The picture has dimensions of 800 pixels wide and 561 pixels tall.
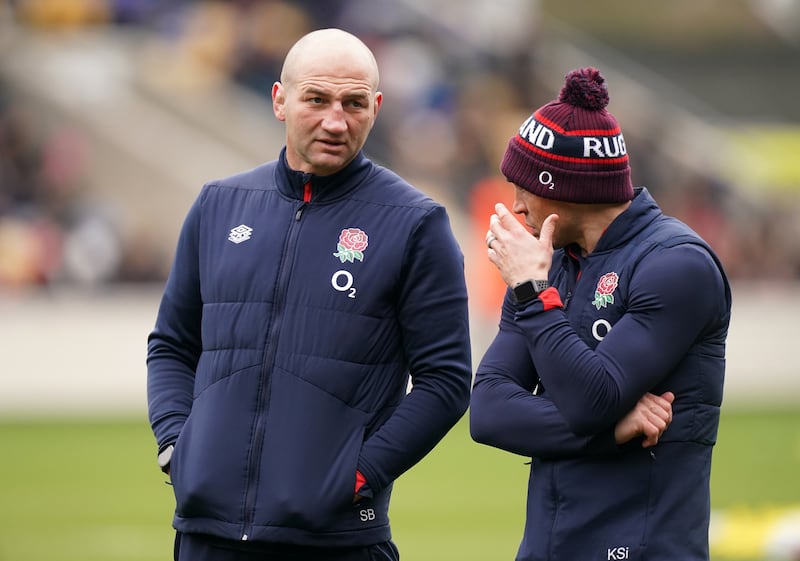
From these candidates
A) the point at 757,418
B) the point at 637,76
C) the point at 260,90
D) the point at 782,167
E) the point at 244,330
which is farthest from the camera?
the point at 637,76

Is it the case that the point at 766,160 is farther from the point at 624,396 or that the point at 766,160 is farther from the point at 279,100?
the point at 624,396

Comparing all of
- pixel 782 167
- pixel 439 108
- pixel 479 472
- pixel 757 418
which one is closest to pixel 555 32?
pixel 782 167

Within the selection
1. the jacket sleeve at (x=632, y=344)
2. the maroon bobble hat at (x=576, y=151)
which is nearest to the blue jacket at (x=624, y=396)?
the jacket sleeve at (x=632, y=344)

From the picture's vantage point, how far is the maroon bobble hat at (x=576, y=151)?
4457 millimetres

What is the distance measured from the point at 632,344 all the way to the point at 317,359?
1.01 m

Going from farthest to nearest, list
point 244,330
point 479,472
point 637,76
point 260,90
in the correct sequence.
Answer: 1. point 637,76
2. point 260,90
3. point 479,472
4. point 244,330

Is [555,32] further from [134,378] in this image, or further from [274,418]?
[274,418]

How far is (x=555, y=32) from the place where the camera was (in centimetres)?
3238

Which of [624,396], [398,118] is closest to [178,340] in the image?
[624,396]

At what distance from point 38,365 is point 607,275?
13.9m

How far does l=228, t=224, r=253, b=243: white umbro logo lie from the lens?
491cm

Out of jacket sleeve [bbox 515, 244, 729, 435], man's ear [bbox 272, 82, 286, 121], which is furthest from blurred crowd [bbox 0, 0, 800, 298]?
jacket sleeve [bbox 515, 244, 729, 435]

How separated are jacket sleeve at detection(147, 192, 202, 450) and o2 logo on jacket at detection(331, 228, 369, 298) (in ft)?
1.71

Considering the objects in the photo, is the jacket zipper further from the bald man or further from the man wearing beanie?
the man wearing beanie
